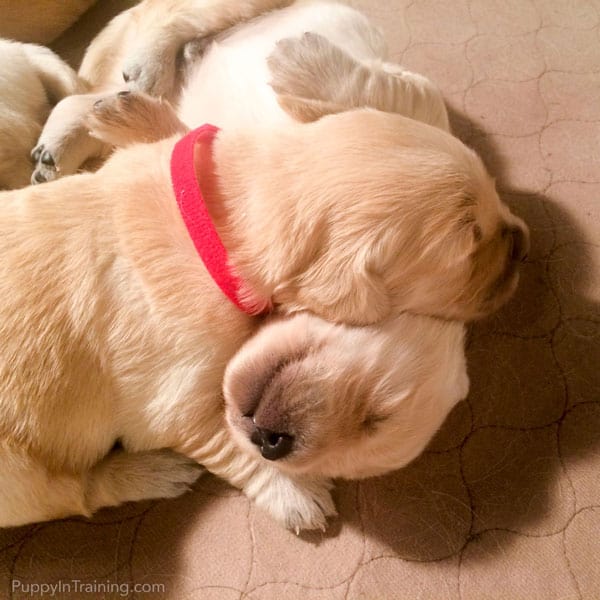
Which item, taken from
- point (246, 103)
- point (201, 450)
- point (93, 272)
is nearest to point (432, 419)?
point (201, 450)

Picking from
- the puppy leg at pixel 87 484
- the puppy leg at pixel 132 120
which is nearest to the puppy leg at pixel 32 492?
the puppy leg at pixel 87 484

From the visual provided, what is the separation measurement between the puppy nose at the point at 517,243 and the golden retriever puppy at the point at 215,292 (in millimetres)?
22

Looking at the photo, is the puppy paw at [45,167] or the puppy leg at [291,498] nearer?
the puppy leg at [291,498]

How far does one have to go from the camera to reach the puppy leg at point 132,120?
1.19 meters

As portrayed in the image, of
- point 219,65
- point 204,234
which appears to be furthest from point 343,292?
point 219,65

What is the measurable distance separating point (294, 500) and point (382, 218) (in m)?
0.55

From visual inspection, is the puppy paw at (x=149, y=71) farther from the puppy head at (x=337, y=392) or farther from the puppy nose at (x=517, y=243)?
the puppy nose at (x=517, y=243)

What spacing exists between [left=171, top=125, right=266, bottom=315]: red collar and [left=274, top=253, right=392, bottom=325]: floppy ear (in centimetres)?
7

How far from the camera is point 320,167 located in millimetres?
924

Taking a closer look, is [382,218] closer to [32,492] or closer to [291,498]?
[291,498]

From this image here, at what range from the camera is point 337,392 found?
90cm

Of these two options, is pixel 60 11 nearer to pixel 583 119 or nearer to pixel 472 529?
pixel 583 119

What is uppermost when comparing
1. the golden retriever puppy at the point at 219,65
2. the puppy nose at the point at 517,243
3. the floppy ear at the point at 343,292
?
the golden retriever puppy at the point at 219,65

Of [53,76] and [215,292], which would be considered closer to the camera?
[215,292]
